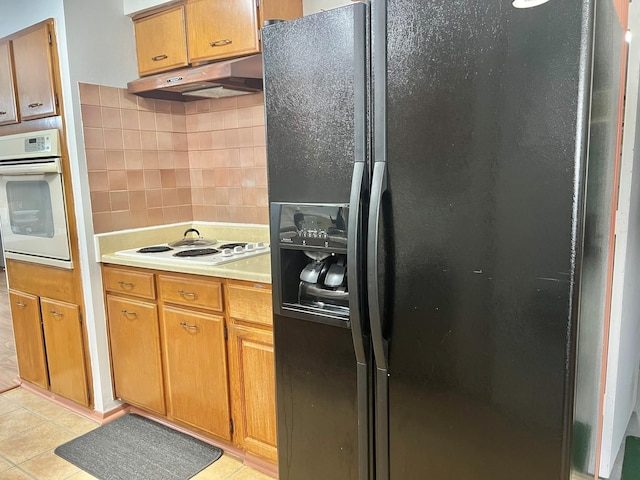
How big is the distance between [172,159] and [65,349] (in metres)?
1.20

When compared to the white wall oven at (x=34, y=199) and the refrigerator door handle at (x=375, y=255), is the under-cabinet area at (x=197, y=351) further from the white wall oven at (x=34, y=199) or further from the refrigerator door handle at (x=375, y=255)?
the refrigerator door handle at (x=375, y=255)

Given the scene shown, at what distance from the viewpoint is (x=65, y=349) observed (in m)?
2.73

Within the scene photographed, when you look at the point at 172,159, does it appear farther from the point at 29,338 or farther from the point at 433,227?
the point at 433,227

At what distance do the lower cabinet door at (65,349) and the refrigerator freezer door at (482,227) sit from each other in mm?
1973

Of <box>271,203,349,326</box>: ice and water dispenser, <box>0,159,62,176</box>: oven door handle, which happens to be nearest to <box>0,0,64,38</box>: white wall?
<box>0,159,62,176</box>: oven door handle

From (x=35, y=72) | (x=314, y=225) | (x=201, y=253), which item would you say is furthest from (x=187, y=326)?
(x=35, y=72)

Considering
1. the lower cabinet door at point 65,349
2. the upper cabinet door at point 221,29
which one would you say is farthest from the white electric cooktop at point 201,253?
the upper cabinet door at point 221,29

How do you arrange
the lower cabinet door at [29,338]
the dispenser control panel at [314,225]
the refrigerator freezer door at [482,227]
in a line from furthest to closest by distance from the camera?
the lower cabinet door at [29,338] → the dispenser control panel at [314,225] → the refrigerator freezer door at [482,227]

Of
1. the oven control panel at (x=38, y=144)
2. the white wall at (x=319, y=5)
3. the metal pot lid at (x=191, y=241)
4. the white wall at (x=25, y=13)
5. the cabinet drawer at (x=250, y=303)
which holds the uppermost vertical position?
the white wall at (x=25, y=13)

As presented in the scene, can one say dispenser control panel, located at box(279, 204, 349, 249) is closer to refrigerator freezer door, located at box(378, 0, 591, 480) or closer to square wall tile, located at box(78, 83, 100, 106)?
refrigerator freezer door, located at box(378, 0, 591, 480)

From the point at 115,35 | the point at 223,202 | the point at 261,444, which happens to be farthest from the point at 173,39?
the point at 261,444

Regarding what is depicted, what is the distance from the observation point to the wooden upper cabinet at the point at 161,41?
2430mm

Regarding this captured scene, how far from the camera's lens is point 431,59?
1170mm

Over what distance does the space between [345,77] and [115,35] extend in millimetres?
1776
